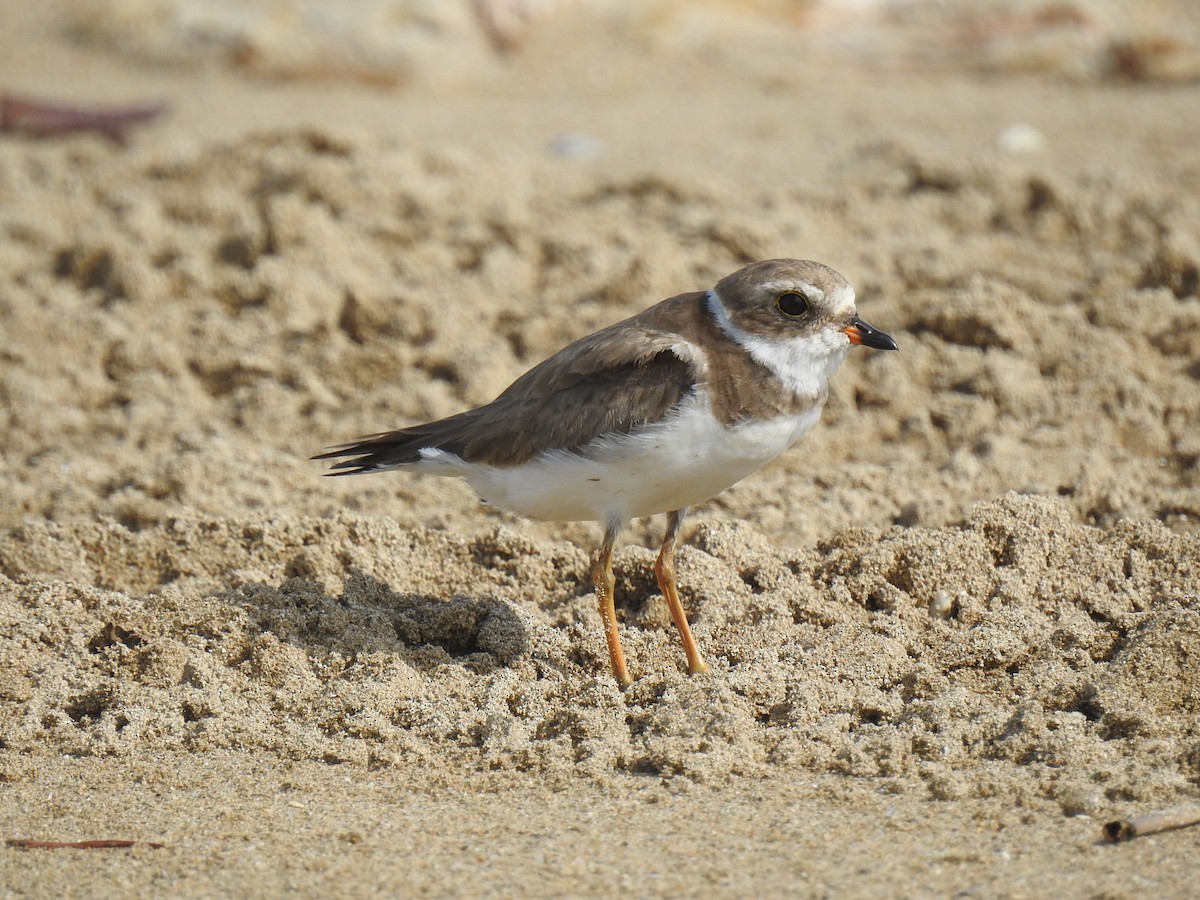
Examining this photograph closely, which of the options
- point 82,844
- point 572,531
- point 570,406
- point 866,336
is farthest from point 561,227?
point 82,844

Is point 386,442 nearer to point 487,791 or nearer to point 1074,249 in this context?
point 487,791

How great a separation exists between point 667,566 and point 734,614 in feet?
1.07

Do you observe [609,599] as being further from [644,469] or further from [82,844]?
[82,844]

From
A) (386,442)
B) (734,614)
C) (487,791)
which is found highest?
(386,442)

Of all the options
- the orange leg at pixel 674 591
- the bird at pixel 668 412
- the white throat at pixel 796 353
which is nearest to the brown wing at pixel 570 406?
the bird at pixel 668 412

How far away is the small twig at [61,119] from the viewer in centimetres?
850

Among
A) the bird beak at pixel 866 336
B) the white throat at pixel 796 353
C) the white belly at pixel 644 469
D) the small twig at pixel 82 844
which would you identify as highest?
the bird beak at pixel 866 336

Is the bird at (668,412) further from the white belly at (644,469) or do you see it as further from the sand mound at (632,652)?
the sand mound at (632,652)

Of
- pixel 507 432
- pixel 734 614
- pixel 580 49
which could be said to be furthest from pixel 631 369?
pixel 580 49

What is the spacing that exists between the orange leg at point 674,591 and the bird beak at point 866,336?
772mm

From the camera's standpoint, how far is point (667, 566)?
167 inches

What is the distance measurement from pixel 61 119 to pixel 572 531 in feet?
17.6

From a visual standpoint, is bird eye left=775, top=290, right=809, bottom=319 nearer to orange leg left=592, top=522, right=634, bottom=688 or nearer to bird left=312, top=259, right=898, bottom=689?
bird left=312, top=259, right=898, bottom=689

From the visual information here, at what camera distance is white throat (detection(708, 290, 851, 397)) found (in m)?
4.09
